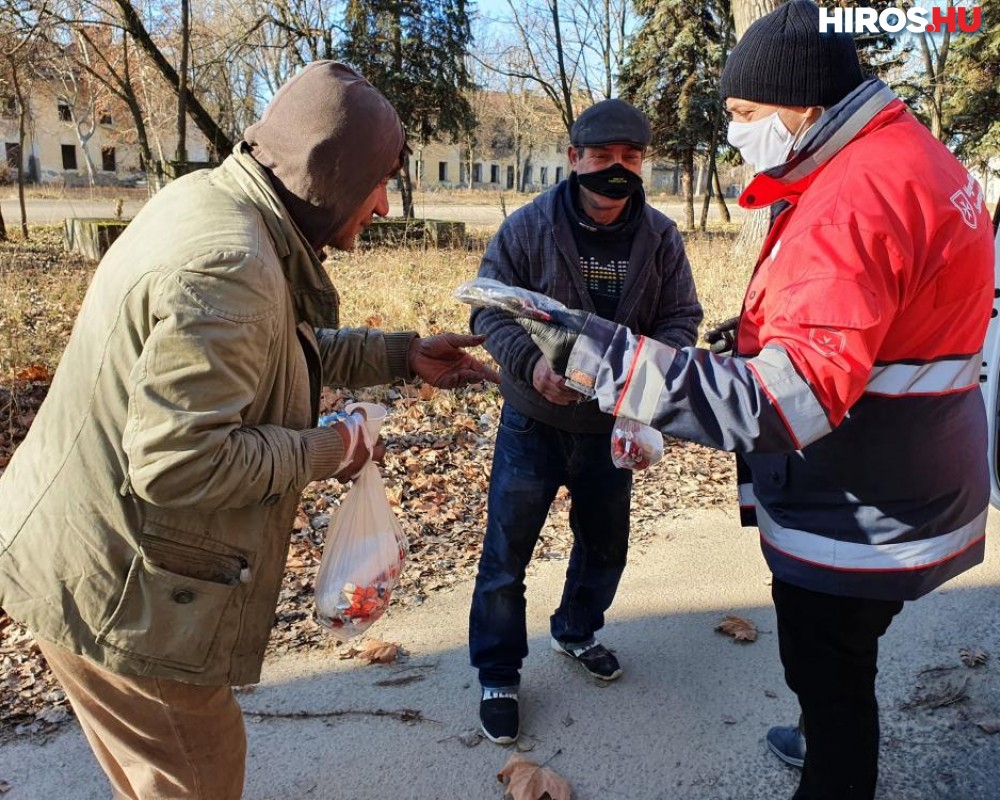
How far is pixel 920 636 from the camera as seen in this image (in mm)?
3549

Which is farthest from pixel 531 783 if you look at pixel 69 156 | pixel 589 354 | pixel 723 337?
pixel 69 156

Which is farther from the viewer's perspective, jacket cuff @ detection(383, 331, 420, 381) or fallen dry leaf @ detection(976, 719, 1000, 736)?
fallen dry leaf @ detection(976, 719, 1000, 736)

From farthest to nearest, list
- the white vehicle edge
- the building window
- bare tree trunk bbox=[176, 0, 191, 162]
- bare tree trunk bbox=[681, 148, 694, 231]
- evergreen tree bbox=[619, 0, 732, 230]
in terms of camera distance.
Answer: the building window
bare tree trunk bbox=[681, 148, 694, 231]
evergreen tree bbox=[619, 0, 732, 230]
bare tree trunk bbox=[176, 0, 191, 162]
the white vehicle edge

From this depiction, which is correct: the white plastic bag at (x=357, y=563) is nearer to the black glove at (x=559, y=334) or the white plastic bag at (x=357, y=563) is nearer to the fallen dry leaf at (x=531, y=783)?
the black glove at (x=559, y=334)

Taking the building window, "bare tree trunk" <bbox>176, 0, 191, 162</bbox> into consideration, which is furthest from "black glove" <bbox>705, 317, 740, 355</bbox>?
the building window

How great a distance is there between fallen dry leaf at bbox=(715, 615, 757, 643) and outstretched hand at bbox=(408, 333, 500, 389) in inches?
67.9

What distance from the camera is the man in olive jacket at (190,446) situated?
1.59m

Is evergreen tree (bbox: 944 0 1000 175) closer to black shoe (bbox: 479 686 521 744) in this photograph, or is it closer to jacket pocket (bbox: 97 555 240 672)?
black shoe (bbox: 479 686 521 744)

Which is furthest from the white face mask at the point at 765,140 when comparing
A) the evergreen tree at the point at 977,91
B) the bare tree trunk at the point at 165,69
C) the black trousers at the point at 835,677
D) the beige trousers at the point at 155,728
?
the evergreen tree at the point at 977,91

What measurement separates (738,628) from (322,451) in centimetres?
245

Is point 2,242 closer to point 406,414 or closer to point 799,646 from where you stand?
point 406,414

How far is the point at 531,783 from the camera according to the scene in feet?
8.80

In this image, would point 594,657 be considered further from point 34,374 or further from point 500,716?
point 34,374

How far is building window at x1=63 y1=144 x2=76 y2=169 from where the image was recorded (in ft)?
168
